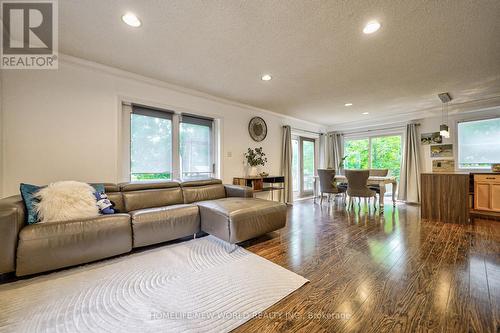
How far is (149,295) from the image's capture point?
151cm

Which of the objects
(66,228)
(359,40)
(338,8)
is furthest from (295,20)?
(66,228)

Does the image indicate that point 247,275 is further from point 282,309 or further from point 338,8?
point 338,8

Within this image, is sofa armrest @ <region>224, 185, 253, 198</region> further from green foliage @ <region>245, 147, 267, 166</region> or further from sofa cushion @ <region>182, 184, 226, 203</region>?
green foliage @ <region>245, 147, 267, 166</region>

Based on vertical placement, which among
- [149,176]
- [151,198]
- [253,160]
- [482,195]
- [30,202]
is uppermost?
[253,160]

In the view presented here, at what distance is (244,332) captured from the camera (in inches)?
46.3

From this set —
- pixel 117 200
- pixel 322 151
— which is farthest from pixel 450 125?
pixel 117 200

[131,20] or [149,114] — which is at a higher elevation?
[131,20]

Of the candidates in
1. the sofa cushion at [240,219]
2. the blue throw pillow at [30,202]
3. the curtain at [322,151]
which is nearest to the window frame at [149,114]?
the blue throw pillow at [30,202]

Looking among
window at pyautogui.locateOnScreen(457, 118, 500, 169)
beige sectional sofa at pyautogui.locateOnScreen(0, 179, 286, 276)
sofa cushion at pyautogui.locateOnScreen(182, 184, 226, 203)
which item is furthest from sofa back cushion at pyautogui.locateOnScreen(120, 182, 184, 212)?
window at pyautogui.locateOnScreen(457, 118, 500, 169)

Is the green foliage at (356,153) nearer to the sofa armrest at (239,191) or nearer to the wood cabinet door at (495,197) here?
the wood cabinet door at (495,197)

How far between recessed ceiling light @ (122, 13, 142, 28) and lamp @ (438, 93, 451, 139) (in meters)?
5.10

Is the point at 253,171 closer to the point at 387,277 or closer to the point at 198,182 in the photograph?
the point at 198,182

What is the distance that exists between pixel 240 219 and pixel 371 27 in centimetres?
239

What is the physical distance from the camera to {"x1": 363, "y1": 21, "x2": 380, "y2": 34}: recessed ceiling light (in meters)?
1.87
